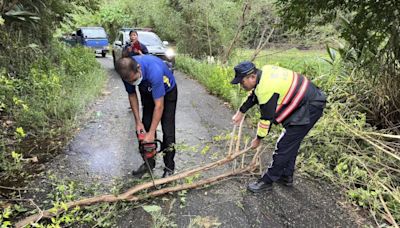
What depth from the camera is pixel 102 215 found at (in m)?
3.23

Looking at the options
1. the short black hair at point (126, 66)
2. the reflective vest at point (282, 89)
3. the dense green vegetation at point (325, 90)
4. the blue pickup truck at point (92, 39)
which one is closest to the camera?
the short black hair at point (126, 66)

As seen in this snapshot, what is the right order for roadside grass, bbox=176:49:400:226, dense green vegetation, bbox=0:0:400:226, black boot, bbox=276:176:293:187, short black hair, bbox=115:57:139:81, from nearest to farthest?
short black hair, bbox=115:57:139:81 → roadside grass, bbox=176:49:400:226 → black boot, bbox=276:176:293:187 → dense green vegetation, bbox=0:0:400:226

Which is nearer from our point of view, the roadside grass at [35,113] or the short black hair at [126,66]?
the short black hair at [126,66]

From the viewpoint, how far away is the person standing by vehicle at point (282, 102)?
322 centimetres

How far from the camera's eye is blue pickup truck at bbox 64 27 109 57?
19.3 metres

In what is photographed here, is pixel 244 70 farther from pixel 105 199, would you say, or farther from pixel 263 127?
pixel 105 199

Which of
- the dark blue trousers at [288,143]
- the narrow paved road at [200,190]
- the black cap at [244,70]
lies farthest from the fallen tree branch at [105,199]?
the black cap at [244,70]

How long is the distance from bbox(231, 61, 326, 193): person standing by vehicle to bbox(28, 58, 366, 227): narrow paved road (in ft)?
1.09

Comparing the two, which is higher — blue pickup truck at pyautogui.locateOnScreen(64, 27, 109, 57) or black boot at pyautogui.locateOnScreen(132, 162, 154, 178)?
black boot at pyautogui.locateOnScreen(132, 162, 154, 178)

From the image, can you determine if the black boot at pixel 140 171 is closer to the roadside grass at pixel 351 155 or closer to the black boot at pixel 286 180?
the black boot at pixel 286 180

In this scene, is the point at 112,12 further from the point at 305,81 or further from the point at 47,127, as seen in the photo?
the point at 305,81

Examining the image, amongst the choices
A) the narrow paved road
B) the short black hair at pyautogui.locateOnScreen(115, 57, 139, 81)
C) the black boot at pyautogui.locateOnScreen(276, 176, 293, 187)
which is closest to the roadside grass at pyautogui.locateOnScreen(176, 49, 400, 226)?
the narrow paved road

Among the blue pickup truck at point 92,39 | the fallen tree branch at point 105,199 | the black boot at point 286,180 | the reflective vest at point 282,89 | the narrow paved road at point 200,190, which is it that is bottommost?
the blue pickup truck at point 92,39

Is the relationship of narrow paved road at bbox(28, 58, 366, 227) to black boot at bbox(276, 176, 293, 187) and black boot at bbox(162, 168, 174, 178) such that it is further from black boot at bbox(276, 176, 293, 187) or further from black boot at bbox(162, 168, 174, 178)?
black boot at bbox(162, 168, 174, 178)
